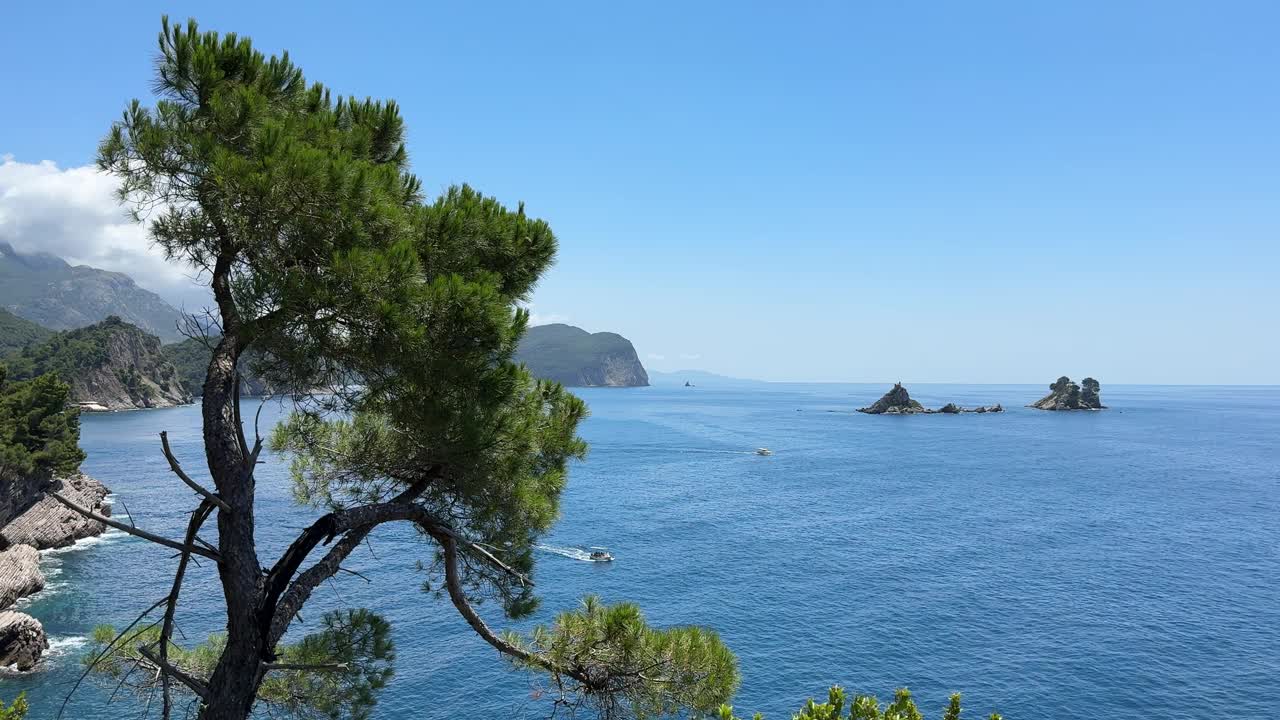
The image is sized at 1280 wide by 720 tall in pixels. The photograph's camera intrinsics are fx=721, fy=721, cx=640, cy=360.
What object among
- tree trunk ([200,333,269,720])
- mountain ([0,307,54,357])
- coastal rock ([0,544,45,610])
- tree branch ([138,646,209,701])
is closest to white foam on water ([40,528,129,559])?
coastal rock ([0,544,45,610])

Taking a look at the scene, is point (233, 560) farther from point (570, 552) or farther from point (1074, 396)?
point (1074, 396)

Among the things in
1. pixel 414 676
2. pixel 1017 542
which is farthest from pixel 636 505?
pixel 414 676

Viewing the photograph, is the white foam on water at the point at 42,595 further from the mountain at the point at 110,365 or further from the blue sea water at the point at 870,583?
the mountain at the point at 110,365

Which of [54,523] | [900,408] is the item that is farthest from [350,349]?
[900,408]

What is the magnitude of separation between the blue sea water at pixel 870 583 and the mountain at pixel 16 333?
98.1 m

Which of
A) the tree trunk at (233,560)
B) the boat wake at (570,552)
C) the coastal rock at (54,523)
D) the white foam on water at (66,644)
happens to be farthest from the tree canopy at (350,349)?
the coastal rock at (54,523)

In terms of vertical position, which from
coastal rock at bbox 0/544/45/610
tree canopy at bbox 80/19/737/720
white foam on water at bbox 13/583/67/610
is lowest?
white foam on water at bbox 13/583/67/610

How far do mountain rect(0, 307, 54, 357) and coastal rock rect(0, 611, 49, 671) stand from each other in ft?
480

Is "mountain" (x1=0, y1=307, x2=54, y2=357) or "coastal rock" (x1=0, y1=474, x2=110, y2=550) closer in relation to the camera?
"coastal rock" (x1=0, y1=474, x2=110, y2=550)

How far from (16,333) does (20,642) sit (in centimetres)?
17516

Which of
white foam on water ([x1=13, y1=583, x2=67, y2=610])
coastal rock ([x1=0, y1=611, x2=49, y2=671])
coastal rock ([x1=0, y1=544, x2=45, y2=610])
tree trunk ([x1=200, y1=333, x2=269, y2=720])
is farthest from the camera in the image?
white foam on water ([x1=13, y1=583, x2=67, y2=610])

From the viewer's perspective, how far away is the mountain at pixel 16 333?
150m

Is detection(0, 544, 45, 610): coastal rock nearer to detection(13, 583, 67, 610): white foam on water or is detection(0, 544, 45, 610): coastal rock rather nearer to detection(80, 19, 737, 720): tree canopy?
detection(13, 583, 67, 610): white foam on water

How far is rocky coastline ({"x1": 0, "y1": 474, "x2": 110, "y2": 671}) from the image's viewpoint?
27656 mm
